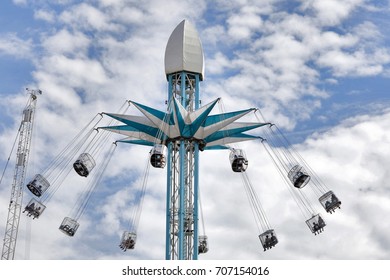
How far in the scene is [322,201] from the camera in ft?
Answer: 159

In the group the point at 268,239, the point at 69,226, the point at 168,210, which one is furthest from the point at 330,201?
the point at 69,226

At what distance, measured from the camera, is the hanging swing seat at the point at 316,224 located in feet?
159

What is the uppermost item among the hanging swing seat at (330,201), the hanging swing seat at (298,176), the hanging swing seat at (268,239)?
the hanging swing seat at (298,176)

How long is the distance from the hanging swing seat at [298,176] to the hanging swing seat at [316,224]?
2.62m

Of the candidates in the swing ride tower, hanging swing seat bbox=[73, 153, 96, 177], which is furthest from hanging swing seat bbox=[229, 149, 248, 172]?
hanging swing seat bbox=[73, 153, 96, 177]

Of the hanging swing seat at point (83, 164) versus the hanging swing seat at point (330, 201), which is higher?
the hanging swing seat at point (83, 164)

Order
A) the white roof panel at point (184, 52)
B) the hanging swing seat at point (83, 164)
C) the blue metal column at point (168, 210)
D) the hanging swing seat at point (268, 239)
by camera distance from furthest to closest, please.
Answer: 1. the white roof panel at point (184, 52)
2. the hanging swing seat at point (83, 164)
3. the hanging swing seat at point (268, 239)
4. the blue metal column at point (168, 210)

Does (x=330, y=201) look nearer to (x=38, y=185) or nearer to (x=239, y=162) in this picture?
(x=239, y=162)

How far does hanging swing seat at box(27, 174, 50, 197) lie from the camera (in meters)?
49.4

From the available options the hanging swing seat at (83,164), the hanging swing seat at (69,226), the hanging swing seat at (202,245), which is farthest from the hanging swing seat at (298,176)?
the hanging swing seat at (69,226)

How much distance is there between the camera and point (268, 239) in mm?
48719

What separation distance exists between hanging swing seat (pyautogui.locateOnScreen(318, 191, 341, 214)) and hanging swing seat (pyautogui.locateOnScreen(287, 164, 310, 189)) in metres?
1.78

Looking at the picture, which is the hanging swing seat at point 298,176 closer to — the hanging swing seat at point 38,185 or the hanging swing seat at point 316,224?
the hanging swing seat at point 316,224

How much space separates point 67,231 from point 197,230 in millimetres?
10038
